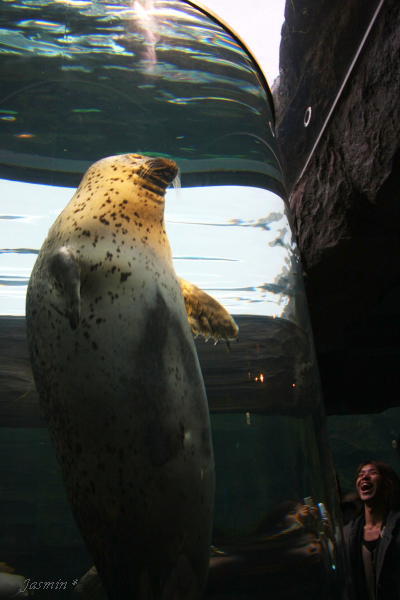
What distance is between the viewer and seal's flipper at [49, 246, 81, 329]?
56.9 inches

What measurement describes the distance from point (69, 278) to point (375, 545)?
2.16m

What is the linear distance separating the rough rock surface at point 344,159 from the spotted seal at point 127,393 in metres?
1.17

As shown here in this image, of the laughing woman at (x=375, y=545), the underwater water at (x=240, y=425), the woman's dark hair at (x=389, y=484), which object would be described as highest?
the underwater water at (x=240, y=425)

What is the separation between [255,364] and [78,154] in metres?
0.88

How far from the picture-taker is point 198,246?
1543mm

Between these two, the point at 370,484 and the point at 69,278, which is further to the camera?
the point at 370,484

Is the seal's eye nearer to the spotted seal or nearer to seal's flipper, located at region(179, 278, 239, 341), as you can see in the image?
the spotted seal

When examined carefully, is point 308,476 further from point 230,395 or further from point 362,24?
point 362,24

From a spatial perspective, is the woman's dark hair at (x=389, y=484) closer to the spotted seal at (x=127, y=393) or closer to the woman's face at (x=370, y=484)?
the woman's face at (x=370, y=484)

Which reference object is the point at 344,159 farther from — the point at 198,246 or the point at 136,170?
the point at 198,246

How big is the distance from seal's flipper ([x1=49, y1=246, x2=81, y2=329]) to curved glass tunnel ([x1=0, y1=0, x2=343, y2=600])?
4.2 inches

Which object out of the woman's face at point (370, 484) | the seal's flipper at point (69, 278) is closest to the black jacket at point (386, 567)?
the woman's face at point (370, 484)

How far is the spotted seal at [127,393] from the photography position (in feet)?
4.14

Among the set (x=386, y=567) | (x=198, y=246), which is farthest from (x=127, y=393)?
(x=386, y=567)
